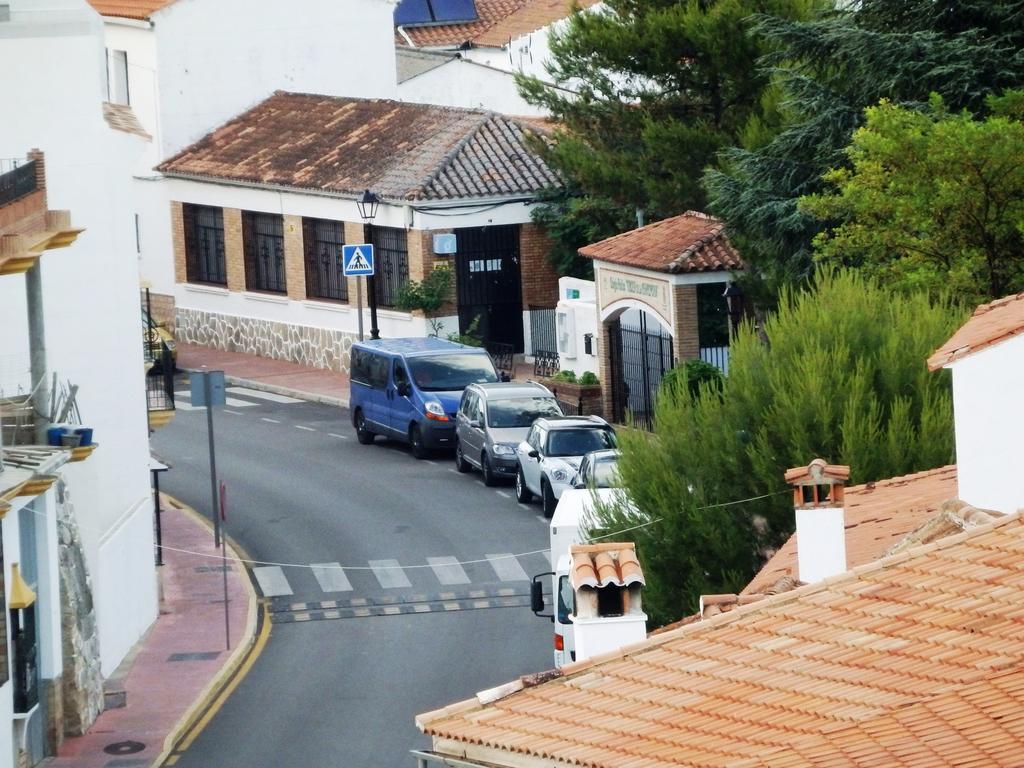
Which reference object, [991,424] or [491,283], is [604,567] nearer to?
[991,424]

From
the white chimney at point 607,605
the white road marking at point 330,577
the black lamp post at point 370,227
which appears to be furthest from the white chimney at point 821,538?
the black lamp post at point 370,227

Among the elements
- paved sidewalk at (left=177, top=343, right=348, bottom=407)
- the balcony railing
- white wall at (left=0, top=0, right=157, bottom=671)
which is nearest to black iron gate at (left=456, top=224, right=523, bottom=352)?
paved sidewalk at (left=177, top=343, right=348, bottom=407)

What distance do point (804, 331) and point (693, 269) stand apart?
13.3 metres

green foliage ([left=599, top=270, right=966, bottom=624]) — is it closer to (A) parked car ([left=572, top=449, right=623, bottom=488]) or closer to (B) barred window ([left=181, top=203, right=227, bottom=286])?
(A) parked car ([left=572, top=449, right=623, bottom=488])

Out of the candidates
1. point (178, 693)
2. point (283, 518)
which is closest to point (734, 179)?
point (283, 518)

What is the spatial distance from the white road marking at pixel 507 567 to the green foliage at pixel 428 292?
14.9 metres

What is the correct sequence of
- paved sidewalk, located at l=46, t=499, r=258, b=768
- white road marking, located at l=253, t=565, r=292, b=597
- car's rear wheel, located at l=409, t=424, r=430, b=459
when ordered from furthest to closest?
car's rear wheel, located at l=409, t=424, r=430, b=459
white road marking, located at l=253, t=565, r=292, b=597
paved sidewalk, located at l=46, t=499, r=258, b=768

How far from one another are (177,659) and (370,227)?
66.0ft

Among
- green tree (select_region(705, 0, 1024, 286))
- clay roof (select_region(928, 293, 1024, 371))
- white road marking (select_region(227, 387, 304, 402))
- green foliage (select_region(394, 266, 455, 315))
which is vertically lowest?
white road marking (select_region(227, 387, 304, 402))

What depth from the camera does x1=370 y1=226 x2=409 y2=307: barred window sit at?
46.5 metres

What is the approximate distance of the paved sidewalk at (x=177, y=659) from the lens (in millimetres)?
22828

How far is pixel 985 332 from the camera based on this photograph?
Result: 15383 millimetres

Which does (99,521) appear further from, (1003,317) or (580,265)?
(580,265)

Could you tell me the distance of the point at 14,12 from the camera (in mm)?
25078
